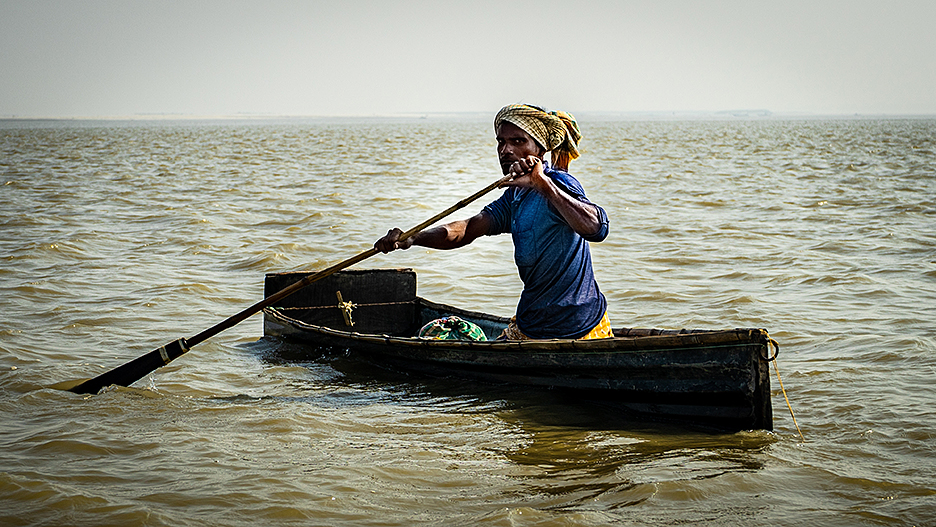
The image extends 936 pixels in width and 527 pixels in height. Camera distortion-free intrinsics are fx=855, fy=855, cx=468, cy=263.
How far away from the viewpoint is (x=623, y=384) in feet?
15.3

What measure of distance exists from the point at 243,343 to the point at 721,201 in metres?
11.7

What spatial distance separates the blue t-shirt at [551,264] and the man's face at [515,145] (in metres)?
0.14

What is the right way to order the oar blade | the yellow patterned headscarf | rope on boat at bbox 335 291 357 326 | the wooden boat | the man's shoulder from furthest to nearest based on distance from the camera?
rope on boat at bbox 335 291 357 326
the oar blade
the yellow patterned headscarf
the man's shoulder
the wooden boat

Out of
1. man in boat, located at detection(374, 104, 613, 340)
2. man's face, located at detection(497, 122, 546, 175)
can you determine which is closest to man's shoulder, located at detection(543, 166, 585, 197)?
man in boat, located at detection(374, 104, 613, 340)

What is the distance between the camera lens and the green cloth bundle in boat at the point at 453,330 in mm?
5882

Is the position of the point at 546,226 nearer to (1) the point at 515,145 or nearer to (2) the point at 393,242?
(1) the point at 515,145

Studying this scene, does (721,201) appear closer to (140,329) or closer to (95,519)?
(140,329)

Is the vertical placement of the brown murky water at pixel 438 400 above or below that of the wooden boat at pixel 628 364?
below

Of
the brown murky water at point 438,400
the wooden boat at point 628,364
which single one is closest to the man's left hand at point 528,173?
the wooden boat at point 628,364

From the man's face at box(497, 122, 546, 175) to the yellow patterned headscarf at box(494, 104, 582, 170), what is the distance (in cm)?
3

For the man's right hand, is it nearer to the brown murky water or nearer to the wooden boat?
the wooden boat

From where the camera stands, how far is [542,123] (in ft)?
15.1

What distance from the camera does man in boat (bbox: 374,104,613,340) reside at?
443 centimetres

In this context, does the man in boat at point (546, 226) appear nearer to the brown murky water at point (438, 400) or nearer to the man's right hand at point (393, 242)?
the man's right hand at point (393, 242)
